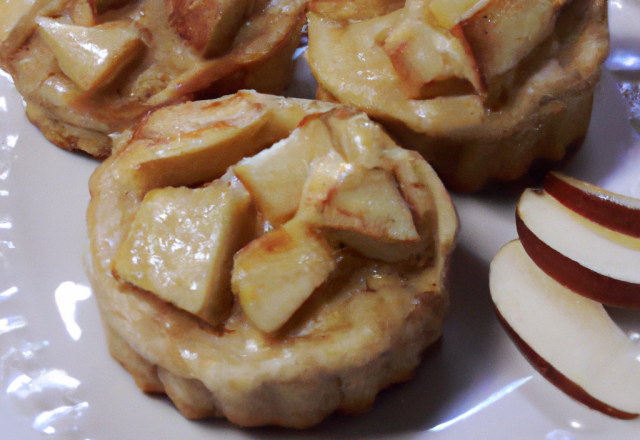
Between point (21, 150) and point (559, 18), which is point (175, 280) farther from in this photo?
point (559, 18)

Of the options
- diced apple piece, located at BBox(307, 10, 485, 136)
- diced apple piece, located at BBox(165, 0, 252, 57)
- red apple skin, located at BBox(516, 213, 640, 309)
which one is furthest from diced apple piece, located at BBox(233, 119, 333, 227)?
red apple skin, located at BBox(516, 213, 640, 309)

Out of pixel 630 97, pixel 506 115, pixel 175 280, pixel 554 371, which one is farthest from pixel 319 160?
pixel 630 97

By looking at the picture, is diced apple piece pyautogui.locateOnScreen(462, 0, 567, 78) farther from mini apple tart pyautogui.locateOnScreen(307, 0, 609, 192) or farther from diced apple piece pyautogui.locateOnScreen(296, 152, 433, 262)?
diced apple piece pyautogui.locateOnScreen(296, 152, 433, 262)

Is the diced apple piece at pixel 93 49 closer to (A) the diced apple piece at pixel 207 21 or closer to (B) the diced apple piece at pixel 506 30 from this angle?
(A) the diced apple piece at pixel 207 21

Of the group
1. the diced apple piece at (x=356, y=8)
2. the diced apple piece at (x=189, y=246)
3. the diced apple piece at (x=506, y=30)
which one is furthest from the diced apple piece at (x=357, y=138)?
the diced apple piece at (x=356, y=8)

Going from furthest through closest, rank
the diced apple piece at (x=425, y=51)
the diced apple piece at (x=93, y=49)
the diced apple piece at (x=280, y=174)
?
1. the diced apple piece at (x=93, y=49)
2. the diced apple piece at (x=425, y=51)
3. the diced apple piece at (x=280, y=174)

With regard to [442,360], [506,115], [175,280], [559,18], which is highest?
[559,18]

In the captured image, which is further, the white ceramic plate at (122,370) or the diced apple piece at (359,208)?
the white ceramic plate at (122,370)

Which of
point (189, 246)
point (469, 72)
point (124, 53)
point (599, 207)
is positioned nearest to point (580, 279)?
point (599, 207)
